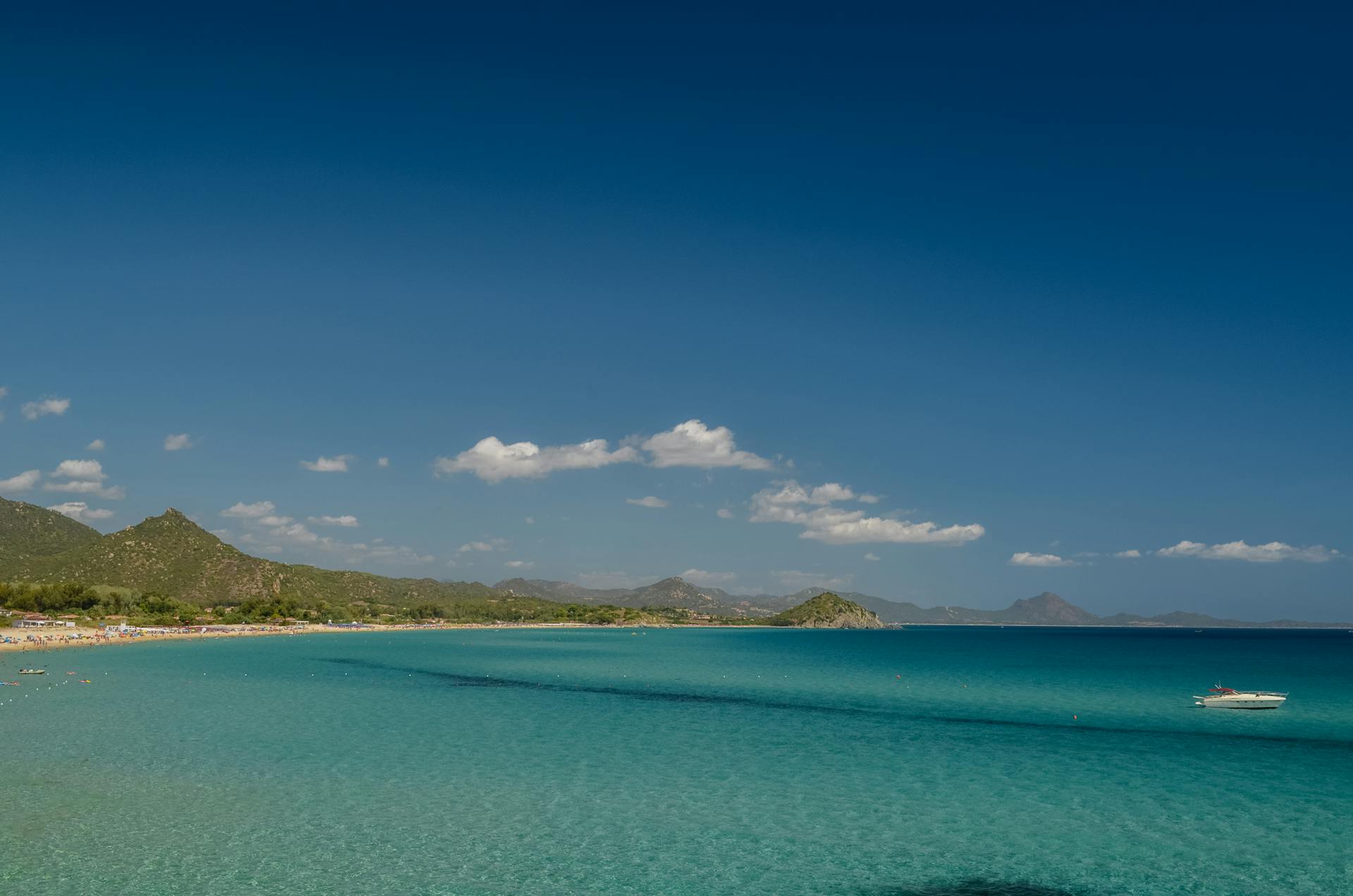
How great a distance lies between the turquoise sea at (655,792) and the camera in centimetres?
2495

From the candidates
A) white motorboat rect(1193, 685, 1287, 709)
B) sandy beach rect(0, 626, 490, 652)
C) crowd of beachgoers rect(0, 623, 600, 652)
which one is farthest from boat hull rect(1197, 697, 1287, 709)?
crowd of beachgoers rect(0, 623, 600, 652)

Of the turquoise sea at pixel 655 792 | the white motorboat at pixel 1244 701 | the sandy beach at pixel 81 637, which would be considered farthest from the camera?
the sandy beach at pixel 81 637

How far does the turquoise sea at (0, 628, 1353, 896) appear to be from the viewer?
24953 millimetres

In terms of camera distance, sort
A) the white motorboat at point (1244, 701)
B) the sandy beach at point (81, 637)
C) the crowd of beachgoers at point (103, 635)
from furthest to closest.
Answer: the crowd of beachgoers at point (103, 635), the sandy beach at point (81, 637), the white motorboat at point (1244, 701)

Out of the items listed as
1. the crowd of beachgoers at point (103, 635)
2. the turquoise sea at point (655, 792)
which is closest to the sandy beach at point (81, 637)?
the crowd of beachgoers at point (103, 635)

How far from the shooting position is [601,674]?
3974 inches

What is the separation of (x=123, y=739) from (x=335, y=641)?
13549 centimetres

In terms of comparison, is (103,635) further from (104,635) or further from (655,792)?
(655,792)

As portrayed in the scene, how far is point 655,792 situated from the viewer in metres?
35.3

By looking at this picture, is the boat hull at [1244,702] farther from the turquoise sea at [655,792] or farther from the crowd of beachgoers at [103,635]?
the crowd of beachgoers at [103,635]

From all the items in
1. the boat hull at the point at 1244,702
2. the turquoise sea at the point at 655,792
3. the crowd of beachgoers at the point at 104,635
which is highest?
the boat hull at the point at 1244,702

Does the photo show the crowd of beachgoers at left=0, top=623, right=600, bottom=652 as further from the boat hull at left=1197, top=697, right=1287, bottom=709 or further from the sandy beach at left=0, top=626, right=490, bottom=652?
the boat hull at left=1197, top=697, right=1287, bottom=709

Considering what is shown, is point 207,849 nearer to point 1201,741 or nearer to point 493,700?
point 493,700

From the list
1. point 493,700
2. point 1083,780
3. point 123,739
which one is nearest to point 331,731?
point 123,739
